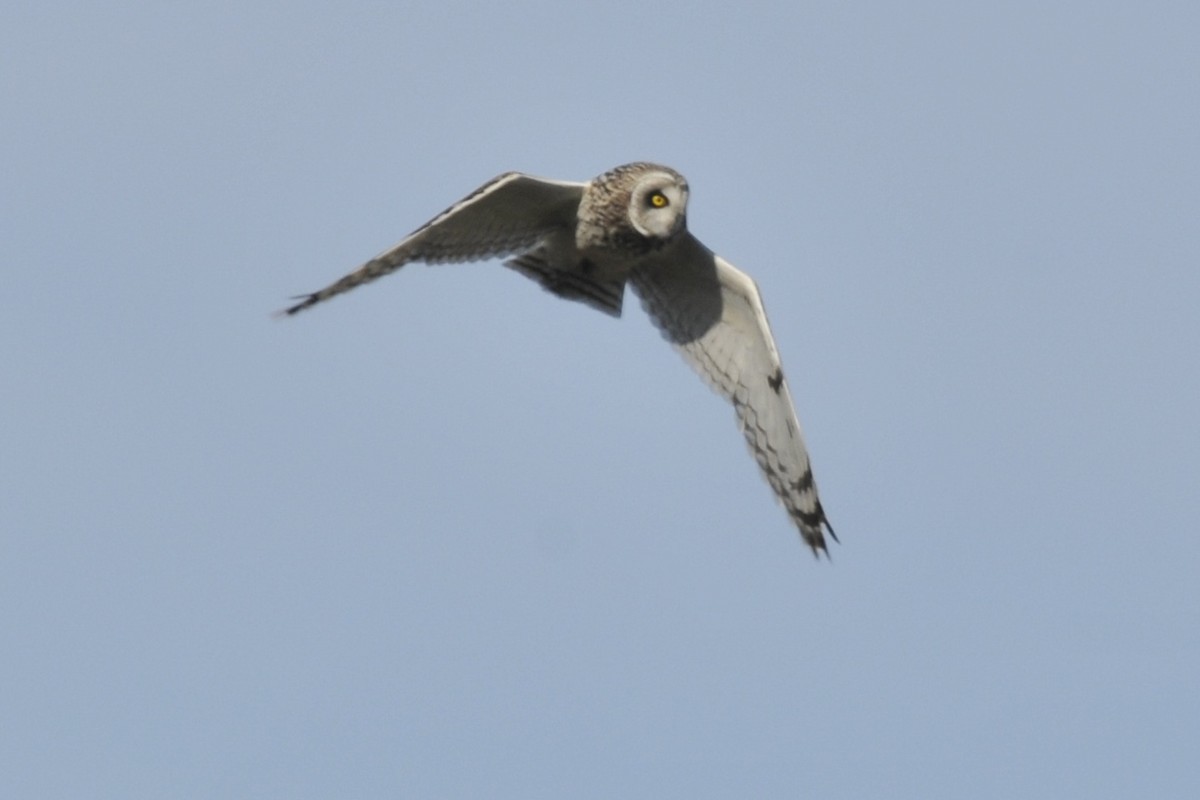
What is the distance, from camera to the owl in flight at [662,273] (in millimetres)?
11211

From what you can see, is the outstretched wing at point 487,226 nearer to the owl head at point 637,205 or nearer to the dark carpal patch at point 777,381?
the owl head at point 637,205

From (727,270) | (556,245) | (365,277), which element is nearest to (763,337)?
(727,270)

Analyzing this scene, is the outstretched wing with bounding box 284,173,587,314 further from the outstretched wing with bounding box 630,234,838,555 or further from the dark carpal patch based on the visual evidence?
the dark carpal patch

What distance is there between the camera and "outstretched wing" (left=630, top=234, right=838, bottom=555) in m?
11.7

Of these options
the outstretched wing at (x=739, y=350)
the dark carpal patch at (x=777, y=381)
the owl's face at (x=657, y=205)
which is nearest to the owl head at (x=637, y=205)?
the owl's face at (x=657, y=205)

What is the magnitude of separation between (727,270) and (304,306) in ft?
8.37

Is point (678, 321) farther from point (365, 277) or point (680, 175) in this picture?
point (365, 277)

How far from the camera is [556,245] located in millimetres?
11633

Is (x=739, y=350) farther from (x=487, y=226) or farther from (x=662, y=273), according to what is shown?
(x=487, y=226)

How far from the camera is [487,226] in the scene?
437 inches

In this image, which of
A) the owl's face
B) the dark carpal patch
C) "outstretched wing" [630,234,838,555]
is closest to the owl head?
the owl's face

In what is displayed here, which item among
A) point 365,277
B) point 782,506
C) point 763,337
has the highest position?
point 365,277

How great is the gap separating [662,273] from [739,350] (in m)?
0.60

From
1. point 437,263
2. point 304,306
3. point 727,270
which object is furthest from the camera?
point 727,270
